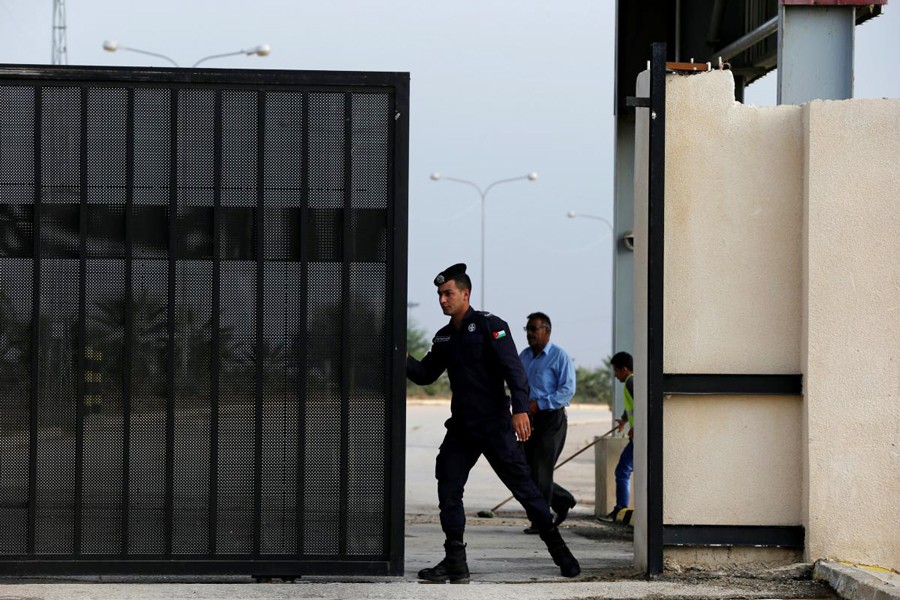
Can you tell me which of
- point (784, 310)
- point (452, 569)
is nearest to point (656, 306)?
point (784, 310)

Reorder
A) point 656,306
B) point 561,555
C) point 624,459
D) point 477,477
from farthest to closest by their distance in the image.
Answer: point 477,477
point 624,459
point 561,555
point 656,306

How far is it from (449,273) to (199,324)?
1578mm

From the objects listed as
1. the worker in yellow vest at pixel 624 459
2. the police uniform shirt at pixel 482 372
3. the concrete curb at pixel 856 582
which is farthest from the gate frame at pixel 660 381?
the worker in yellow vest at pixel 624 459

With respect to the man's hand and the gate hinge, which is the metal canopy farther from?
the man's hand

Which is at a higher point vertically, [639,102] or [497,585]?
[639,102]

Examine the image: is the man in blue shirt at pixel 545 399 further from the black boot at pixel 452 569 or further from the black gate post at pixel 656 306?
the black gate post at pixel 656 306

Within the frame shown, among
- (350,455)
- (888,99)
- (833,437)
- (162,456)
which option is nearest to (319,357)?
(350,455)

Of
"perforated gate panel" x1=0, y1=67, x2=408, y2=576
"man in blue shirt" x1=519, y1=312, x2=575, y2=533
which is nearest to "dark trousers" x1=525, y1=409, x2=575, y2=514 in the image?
"man in blue shirt" x1=519, y1=312, x2=575, y2=533

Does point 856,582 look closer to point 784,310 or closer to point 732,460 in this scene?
point 732,460

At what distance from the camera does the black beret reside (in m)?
8.09

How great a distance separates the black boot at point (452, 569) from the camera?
306 inches

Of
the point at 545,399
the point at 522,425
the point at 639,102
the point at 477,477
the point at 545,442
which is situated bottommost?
the point at 477,477

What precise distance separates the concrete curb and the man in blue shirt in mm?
4144

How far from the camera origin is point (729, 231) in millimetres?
7723
